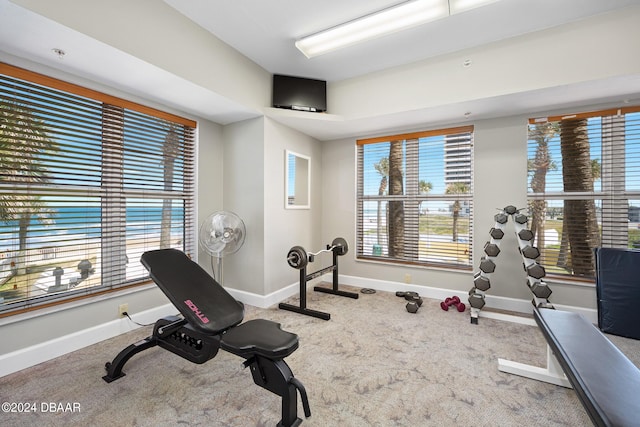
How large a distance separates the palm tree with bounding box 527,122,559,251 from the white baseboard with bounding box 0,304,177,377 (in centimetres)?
445

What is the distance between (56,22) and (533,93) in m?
3.84

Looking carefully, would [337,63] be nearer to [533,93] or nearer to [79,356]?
[533,93]

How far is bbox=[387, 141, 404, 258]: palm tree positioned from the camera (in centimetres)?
405

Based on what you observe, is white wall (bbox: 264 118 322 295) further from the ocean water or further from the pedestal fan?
the ocean water

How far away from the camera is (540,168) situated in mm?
3172

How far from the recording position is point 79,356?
2.22 m

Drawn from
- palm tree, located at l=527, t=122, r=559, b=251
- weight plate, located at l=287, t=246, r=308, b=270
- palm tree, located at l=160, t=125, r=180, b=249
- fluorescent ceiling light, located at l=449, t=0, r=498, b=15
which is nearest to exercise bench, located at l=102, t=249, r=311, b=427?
palm tree, located at l=160, t=125, r=180, b=249

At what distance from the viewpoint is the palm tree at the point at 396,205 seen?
4.05 meters

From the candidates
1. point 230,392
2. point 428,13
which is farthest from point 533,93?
point 230,392

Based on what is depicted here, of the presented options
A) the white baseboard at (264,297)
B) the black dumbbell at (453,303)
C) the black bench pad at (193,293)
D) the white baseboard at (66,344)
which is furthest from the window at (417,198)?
the white baseboard at (66,344)

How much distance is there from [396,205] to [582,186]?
81.4 inches

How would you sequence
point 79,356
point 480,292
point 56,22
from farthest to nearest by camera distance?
1. point 480,292
2. point 79,356
3. point 56,22

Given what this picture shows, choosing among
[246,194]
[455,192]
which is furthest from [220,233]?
[455,192]

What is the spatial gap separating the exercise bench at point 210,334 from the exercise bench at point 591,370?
1.31 meters
